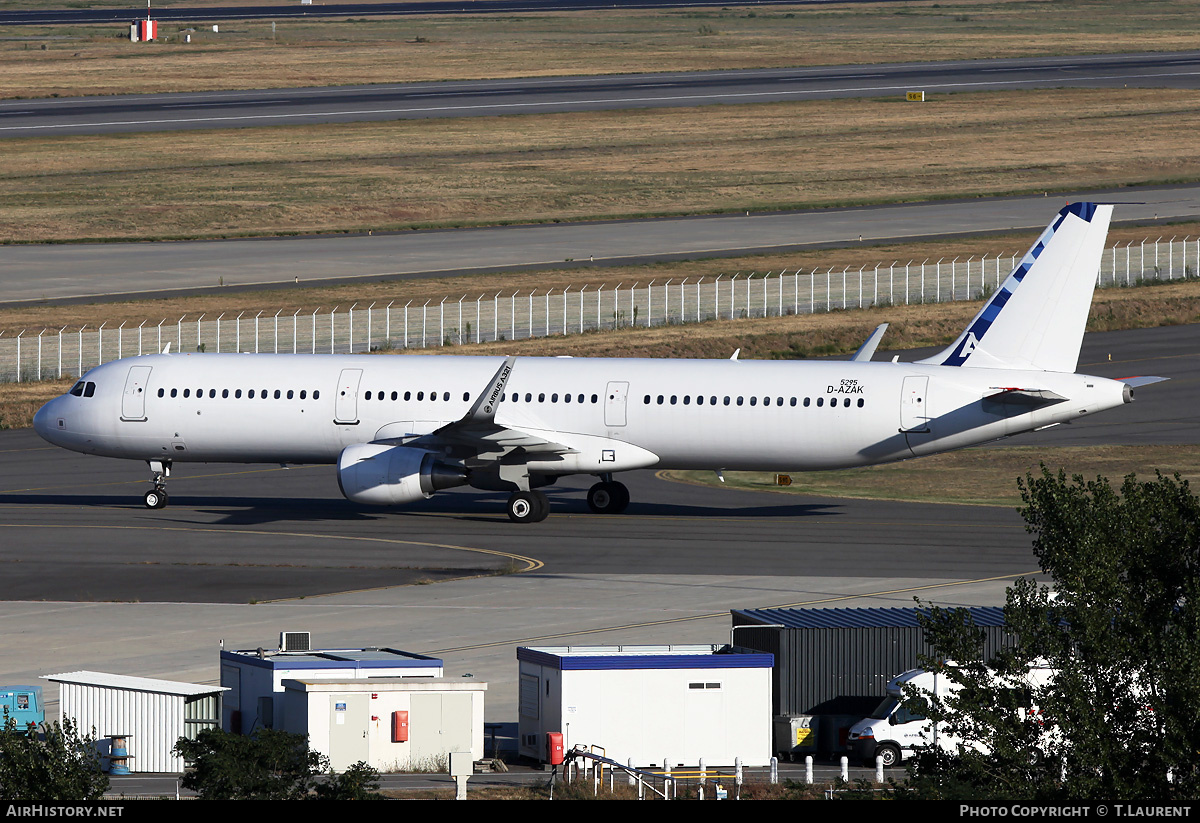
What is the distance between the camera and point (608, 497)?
6625cm

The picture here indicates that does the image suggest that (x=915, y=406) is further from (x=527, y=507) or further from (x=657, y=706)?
(x=657, y=706)

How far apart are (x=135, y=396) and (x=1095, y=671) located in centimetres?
4564

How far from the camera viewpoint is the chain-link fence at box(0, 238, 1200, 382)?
9156 centimetres

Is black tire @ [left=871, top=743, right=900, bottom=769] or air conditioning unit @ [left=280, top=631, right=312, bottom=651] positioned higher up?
air conditioning unit @ [left=280, top=631, right=312, bottom=651]

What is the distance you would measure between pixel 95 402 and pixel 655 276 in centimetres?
5237

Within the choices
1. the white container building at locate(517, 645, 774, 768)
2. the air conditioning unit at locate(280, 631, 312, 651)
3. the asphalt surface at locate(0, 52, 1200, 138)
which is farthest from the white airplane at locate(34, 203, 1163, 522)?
the asphalt surface at locate(0, 52, 1200, 138)

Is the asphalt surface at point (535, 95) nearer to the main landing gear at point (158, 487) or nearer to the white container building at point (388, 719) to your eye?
the main landing gear at point (158, 487)

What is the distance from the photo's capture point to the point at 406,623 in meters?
48.7

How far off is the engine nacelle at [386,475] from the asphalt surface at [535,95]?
96658 mm

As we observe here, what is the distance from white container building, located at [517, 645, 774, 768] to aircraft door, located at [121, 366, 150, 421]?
96.3 feet

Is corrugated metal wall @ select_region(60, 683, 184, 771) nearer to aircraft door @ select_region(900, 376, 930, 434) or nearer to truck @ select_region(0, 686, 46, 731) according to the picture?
truck @ select_region(0, 686, 46, 731)

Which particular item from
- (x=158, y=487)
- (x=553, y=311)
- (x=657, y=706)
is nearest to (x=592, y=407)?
(x=158, y=487)

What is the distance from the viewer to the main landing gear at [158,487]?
216 ft

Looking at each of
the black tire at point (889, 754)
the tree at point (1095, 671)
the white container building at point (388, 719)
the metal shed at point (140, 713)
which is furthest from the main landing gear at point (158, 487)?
the tree at point (1095, 671)
